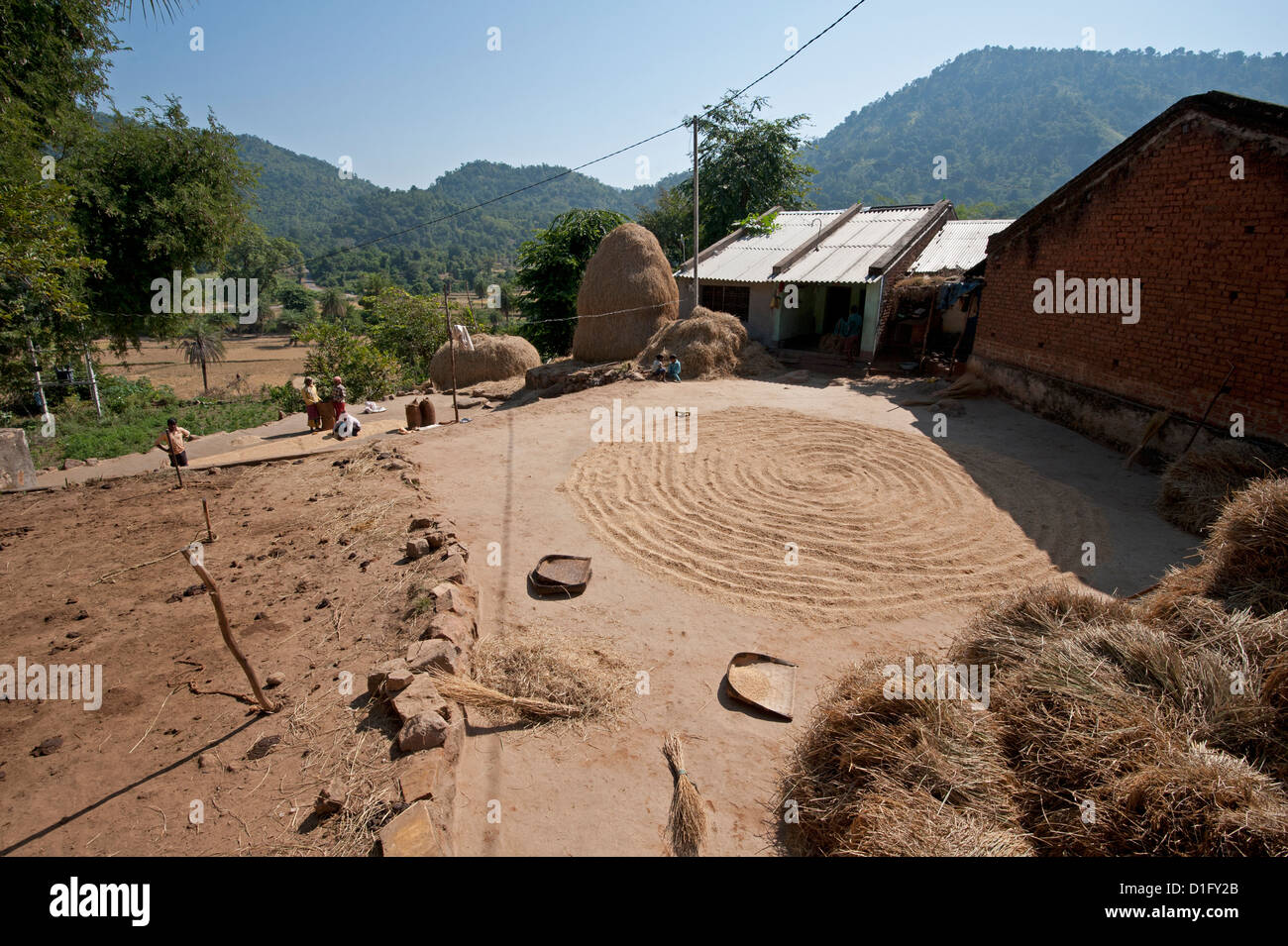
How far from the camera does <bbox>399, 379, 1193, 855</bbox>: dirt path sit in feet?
13.2

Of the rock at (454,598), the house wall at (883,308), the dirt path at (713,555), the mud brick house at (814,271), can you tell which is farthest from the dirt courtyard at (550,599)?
the mud brick house at (814,271)

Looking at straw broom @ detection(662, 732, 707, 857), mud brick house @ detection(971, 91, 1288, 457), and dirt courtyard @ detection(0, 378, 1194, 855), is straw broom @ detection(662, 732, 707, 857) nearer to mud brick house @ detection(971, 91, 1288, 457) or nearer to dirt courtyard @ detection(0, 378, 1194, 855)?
dirt courtyard @ detection(0, 378, 1194, 855)

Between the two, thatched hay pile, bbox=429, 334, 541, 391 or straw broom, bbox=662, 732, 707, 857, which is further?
thatched hay pile, bbox=429, 334, 541, 391

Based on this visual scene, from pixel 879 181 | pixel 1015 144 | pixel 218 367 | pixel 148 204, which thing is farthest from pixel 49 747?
pixel 1015 144

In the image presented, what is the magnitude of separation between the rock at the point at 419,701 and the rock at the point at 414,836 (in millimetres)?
839

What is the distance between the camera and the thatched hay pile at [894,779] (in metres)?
2.91

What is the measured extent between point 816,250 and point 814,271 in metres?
2.11

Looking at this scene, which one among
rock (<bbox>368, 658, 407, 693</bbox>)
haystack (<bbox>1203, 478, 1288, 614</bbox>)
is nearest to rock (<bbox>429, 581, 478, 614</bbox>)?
rock (<bbox>368, 658, 407, 693</bbox>)

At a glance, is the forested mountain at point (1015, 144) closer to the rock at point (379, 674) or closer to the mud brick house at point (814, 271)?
the mud brick house at point (814, 271)

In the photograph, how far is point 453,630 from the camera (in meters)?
5.34

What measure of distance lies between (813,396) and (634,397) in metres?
4.31

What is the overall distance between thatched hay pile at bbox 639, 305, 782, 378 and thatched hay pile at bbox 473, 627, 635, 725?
11587mm

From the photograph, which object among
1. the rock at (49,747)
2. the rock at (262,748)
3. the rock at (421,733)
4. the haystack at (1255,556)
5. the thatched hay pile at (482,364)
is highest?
the thatched hay pile at (482,364)
